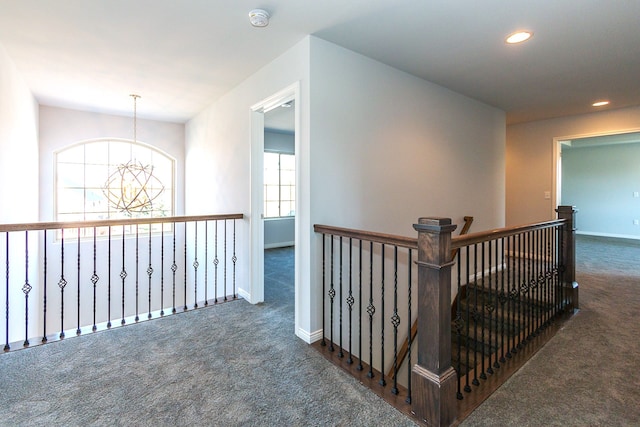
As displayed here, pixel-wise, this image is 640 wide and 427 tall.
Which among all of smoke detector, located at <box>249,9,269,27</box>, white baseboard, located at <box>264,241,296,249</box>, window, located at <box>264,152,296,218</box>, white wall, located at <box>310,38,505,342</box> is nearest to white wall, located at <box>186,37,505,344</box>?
white wall, located at <box>310,38,505,342</box>

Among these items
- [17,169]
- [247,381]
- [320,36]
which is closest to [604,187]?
[320,36]

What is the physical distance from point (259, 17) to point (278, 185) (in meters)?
5.06

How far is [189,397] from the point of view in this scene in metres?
1.87

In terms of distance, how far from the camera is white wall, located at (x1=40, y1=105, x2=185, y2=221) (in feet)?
14.8

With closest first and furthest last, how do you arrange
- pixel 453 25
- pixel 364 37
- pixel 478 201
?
pixel 453 25 → pixel 364 37 → pixel 478 201

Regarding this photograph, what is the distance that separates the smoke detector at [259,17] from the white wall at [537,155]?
5.26 metres

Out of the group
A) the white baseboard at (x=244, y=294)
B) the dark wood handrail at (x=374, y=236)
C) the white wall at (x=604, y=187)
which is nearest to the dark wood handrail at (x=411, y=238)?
the dark wood handrail at (x=374, y=236)

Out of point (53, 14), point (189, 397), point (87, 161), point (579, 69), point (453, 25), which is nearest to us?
point (189, 397)

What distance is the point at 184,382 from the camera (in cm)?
201

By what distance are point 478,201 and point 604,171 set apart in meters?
6.37

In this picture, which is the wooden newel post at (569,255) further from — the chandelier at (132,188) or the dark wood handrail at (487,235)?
the chandelier at (132,188)

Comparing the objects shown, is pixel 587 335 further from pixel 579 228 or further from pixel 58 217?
pixel 579 228

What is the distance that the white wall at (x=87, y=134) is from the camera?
14.8ft

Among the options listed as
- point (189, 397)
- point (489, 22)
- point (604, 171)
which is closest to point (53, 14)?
point (189, 397)
